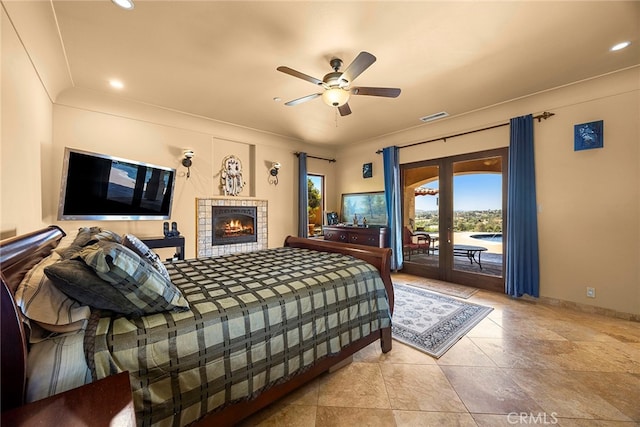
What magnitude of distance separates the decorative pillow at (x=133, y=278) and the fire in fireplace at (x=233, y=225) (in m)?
3.42

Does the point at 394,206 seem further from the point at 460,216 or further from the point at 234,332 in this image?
the point at 234,332

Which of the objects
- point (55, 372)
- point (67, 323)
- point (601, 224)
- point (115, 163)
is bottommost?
point (55, 372)

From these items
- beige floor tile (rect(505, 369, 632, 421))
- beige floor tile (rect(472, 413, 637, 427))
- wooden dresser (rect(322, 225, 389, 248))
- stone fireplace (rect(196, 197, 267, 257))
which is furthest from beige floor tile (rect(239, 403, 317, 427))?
wooden dresser (rect(322, 225, 389, 248))

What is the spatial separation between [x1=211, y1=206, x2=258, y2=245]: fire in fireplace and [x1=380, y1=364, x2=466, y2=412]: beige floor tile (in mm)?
3497

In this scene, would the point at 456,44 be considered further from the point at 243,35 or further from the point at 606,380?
the point at 606,380

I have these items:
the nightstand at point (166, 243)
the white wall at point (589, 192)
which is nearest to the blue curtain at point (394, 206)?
the white wall at point (589, 192)

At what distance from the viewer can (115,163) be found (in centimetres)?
319

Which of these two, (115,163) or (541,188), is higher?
(115,163)

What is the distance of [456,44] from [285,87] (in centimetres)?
189

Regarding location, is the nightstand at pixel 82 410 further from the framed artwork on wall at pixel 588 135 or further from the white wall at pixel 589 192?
the framed artwork on wall at pixel 588 135

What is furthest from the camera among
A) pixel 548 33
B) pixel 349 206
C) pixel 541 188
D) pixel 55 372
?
pixel 349 206

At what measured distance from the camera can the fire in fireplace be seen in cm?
454

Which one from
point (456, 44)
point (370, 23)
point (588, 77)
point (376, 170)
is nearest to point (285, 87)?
point (370, 23)

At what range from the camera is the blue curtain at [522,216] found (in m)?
3.46
